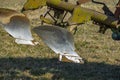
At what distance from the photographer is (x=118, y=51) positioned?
9.05 metres

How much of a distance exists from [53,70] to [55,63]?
0.50 metres

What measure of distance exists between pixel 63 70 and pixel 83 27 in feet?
17.6

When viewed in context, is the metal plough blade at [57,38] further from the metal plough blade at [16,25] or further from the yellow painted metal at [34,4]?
the yellow painted metal at [34,4]

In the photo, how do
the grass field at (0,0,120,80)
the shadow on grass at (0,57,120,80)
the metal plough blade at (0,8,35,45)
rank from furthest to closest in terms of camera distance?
the grass field at (0,0,120,80)
the shadow on grass at (0,57,120,80)
the metal plough blade at (0,8,35,45)

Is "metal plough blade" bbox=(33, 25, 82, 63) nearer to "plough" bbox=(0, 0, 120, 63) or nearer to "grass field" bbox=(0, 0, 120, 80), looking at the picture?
"plough" bbox=(0, 0, 120, 63)

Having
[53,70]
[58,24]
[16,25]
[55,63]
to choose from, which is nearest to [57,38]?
[58,24]

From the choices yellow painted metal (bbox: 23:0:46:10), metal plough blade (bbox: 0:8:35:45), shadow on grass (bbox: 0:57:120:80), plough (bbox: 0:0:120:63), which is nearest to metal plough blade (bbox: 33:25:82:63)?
plough (bbox: 0:0:120:63)

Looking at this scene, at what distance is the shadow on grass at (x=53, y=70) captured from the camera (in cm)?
669

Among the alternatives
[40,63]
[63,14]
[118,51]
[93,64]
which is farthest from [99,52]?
[63,14]

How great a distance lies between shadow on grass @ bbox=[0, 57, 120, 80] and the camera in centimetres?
669

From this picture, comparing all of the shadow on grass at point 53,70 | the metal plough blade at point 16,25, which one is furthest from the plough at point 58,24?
the shadow on grass at point 53,70

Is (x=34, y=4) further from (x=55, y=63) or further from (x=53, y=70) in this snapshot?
(x=55, y=63)

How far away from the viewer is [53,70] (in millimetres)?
7156

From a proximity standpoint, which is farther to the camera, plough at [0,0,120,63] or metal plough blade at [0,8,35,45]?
metal plough blade at [0,8,35,45]
